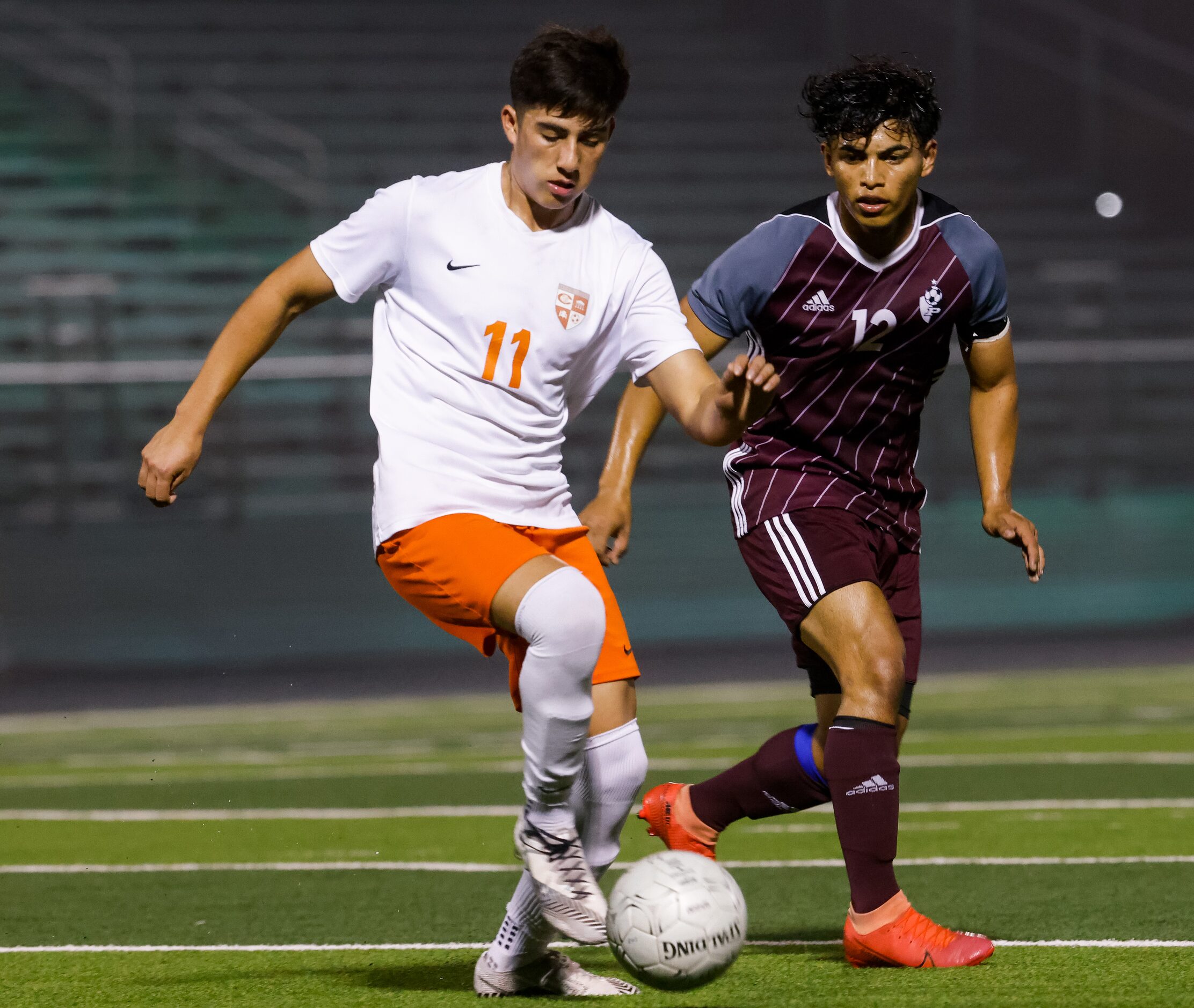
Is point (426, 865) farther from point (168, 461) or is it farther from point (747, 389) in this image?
point (747, 389)

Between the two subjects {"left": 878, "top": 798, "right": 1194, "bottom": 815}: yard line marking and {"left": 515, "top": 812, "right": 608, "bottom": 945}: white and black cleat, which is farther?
{"left": 878, "top": 798, "right": 1194, "bottom": 815}: yard line marking

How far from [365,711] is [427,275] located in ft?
22.5

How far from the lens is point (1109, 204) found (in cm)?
2091

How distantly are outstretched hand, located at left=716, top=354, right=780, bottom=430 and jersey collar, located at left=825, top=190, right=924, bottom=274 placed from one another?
1088 millimetres

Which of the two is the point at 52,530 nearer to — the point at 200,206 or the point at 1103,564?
the point at 200,206

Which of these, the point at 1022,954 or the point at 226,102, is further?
the point at 226,102

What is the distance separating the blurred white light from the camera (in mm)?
20781

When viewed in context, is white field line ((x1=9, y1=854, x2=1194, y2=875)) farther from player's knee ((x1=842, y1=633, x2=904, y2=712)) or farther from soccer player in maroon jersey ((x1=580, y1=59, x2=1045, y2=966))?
Result: player's knee ((x1=842, y1=633, x2=904, y2=712))

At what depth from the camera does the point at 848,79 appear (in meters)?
4.64

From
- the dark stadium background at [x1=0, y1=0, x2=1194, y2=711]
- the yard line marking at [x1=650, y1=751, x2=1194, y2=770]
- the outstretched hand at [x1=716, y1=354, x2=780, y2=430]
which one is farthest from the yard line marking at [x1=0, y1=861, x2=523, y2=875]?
the dark stadium background at [x1=0, y1=0, x2=1194, y2=711]

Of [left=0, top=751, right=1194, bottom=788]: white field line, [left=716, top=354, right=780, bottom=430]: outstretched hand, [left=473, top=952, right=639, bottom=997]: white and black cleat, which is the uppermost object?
[left=716, top=354, right=780, bottom=430]: outstretched hand

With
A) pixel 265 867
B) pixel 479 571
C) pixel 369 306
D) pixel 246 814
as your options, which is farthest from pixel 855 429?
pixel 369 306

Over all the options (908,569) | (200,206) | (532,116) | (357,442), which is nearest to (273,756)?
(908,569)

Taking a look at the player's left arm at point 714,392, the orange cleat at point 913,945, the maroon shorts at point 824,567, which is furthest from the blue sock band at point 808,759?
the player's left arm at point 714,392
